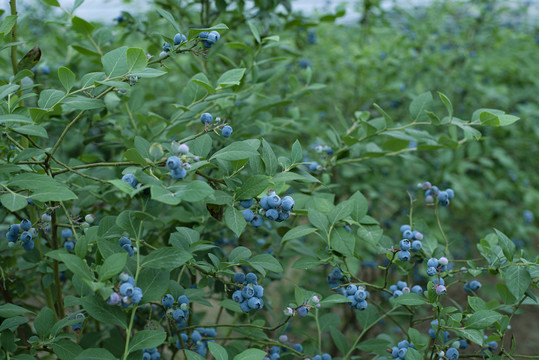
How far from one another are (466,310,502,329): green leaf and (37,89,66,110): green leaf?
3.33ft

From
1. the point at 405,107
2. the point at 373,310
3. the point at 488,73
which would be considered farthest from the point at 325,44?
the point at 373,310

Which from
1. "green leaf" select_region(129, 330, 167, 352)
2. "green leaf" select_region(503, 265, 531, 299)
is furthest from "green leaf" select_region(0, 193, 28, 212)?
"green leaf" select_region(503, 265, 531, 299)

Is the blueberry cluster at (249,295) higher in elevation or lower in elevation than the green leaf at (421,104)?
lower

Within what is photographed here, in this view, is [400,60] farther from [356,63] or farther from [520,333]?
[520,333]

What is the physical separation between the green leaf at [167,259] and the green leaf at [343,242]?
14.7 inches

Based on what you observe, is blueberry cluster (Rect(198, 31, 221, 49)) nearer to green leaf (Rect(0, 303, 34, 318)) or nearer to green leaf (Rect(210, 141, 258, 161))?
green leaf (Rect(210, 141, 258, 161))

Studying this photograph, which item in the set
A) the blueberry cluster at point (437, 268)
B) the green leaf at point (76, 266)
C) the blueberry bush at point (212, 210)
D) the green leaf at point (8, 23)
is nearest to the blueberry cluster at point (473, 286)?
the blueberry bush at point (212, 210)

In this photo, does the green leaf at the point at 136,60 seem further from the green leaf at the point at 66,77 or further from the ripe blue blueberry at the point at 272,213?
the ripe blue blueberry at the point at 272,213

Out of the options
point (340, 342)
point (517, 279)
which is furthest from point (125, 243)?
point (517, 279)

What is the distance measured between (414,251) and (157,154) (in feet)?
2.41

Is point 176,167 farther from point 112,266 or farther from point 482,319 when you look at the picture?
point 482,319

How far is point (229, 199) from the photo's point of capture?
970 millimetres

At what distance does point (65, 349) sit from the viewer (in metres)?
0.96

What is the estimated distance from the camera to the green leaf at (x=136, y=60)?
953 mm
